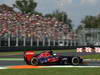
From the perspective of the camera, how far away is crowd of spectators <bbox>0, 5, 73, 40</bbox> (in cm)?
4178

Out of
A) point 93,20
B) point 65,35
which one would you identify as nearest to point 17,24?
point 65,35

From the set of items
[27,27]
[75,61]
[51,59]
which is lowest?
[75,61]

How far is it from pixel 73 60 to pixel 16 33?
2338cm

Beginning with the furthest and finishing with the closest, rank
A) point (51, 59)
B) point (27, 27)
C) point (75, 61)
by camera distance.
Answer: point (27, 27) → point (51, 59) → point (75, 61)

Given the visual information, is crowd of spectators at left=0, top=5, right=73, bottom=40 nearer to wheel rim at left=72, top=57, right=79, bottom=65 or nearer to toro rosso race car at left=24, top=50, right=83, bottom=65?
toro rosso race car at left=24, top=50, right=83, bottom=65

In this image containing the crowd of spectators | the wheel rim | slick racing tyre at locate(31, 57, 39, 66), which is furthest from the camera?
the crowd of spectators

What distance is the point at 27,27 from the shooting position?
47.1 meters

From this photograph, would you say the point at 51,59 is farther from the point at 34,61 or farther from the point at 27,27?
the point at 27,27

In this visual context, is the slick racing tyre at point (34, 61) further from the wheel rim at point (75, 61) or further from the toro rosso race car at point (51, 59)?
the wheel rim at point (75, 61)

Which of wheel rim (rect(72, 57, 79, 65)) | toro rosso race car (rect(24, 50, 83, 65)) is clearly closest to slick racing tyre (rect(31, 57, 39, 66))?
toro rosso race car (rect(24, 50, 83, 65))

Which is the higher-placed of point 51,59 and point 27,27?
point 27,27

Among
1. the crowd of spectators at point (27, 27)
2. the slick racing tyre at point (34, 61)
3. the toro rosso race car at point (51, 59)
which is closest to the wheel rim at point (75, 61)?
the toro rosso race car at point (51, 59)

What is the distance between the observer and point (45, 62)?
19.9 meters

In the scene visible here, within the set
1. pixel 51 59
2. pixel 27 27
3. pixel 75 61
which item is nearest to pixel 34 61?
pixel 51 59
